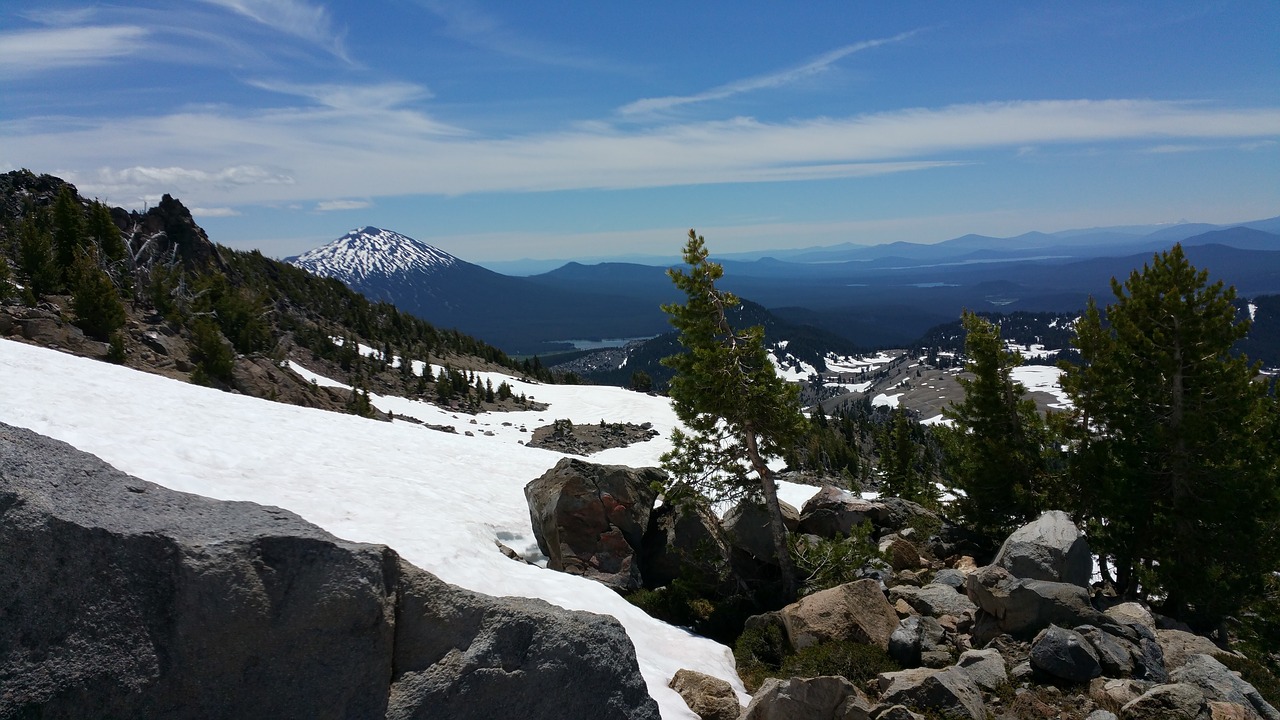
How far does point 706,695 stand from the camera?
950cm

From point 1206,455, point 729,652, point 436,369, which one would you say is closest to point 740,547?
point 729,652

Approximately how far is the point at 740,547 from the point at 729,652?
474cm

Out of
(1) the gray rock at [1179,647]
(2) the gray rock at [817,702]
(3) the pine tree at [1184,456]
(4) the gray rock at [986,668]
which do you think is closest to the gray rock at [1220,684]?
(1) the gray rock at [1179,647]

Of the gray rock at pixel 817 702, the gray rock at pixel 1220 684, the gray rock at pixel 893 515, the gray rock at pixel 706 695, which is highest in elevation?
the gray rock at pixel 817 702

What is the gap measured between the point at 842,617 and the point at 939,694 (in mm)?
3096

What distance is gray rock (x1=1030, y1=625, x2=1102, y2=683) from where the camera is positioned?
1059 centimetres

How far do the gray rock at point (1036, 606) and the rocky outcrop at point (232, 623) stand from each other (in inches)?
377

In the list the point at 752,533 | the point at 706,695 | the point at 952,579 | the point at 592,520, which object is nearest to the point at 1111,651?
the point at 952,579

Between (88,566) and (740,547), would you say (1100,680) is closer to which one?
(740,547)

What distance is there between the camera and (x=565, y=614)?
6.31m

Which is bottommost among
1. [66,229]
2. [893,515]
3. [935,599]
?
[893,515]

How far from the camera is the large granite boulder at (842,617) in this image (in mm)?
12336

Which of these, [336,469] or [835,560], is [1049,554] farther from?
[336,469]

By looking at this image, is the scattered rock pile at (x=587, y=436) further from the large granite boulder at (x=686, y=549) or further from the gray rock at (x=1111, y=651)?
the gray rock at (x=1111, y=651)
